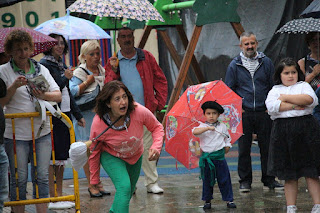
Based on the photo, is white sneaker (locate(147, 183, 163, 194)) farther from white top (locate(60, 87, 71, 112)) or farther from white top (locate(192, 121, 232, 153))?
white top (locate(60, 87, 71, 112))

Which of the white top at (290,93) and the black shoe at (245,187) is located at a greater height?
the white top at (290,93)

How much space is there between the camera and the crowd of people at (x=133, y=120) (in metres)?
6.14

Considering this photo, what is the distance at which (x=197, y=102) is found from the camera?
7.68 meters

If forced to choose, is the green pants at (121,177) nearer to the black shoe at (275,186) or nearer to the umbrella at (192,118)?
the umbrella at (192,118)

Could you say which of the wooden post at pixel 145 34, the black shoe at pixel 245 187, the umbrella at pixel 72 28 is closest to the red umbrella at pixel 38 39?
the umbrella at pixel 72 28

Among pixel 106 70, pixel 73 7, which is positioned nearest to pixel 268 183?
pixel 106 70

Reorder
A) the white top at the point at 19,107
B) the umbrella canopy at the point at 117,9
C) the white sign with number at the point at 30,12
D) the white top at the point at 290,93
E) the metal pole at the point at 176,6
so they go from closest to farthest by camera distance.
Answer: the white top at the point at 19,107 → the white top at the point at 290,93 → the umbrella canopy at the point at 117,9 → the metal pole at the point at 176,6 → the white sign with number at the point at 30,12

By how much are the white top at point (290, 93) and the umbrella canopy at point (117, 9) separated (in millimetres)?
2040

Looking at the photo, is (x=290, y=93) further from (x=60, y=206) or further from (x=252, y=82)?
(x=60, y=206)

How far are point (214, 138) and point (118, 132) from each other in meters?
1.83

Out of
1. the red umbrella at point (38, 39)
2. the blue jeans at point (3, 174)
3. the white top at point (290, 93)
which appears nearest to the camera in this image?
the blue jeans at point (3, 174)

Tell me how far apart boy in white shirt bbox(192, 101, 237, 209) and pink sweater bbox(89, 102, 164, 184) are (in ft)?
4.51

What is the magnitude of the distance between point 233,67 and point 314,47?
115cm

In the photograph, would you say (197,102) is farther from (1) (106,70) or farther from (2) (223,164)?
(1) (106,70)
